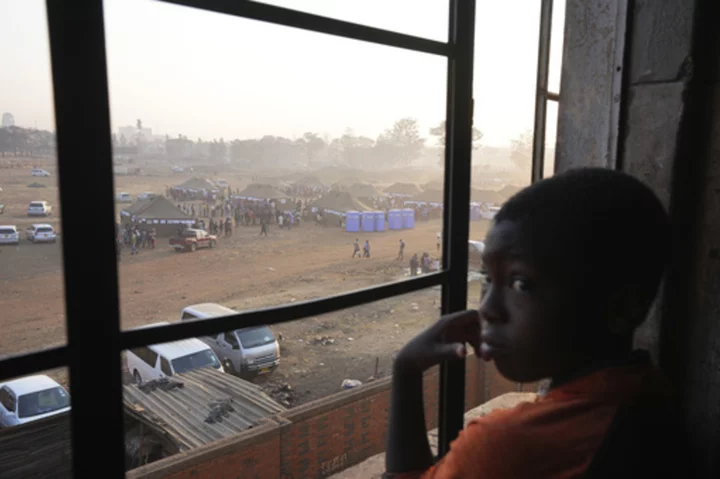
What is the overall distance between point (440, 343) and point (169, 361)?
10.3 meters

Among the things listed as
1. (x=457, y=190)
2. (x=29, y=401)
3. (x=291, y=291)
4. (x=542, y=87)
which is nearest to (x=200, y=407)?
(x=29, y=401)

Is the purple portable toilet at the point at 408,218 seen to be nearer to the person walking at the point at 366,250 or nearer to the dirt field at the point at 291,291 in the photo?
the dirt field at the point at 291,291

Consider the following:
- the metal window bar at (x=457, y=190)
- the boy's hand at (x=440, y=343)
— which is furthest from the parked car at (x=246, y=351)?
the boy's hand at (x=440, y=343)

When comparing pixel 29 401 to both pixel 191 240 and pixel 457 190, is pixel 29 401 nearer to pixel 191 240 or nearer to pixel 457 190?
pixel 191 240

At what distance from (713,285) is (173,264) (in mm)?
13967

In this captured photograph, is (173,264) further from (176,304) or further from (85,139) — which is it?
(85,139)

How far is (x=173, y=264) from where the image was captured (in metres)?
14.1

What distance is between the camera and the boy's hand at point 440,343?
1115 millimetres

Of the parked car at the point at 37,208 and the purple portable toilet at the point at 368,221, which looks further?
the purple portable toilet at the point at 368,221

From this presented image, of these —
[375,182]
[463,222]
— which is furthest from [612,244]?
[375,182]

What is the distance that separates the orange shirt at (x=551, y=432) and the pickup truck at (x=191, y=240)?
37.3 feet

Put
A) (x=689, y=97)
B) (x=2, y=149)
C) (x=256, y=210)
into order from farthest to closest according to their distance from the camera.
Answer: (x=256, y=210)
(x=2, y=149)
(x=689, y=97)

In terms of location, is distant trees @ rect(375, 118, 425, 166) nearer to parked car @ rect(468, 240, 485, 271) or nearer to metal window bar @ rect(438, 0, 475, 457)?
parked car @ rect(468, 240, 485, 271)

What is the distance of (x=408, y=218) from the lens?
19.9 meters
